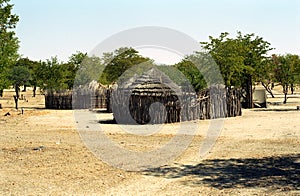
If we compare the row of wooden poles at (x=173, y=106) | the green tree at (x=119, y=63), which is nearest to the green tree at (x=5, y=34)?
the row of wooden poles at (x=173, y=106)

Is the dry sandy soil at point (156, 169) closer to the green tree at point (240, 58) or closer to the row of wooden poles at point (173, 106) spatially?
the row of wooden poles at point (173, 106)

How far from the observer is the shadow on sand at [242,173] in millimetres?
8898

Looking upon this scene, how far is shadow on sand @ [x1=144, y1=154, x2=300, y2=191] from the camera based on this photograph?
8.90 metres

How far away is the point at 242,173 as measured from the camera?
995 centimetres

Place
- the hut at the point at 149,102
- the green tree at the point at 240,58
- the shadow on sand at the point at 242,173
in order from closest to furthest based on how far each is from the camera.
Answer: the shadow on sand at the point at 242,173, the hut at the point at 149,102, the green tree at the point at 240,58

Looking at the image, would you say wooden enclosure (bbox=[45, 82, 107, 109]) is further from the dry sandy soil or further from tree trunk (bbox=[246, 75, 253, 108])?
the dry sandy soil

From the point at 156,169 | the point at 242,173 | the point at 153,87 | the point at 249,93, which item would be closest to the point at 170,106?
the point at 153,87

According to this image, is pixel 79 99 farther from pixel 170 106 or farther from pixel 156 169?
pixel 156 169

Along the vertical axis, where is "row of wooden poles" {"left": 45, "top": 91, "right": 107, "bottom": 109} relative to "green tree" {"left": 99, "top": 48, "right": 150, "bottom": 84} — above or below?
below

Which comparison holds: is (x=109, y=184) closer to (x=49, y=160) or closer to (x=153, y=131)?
(x=49, y=160)

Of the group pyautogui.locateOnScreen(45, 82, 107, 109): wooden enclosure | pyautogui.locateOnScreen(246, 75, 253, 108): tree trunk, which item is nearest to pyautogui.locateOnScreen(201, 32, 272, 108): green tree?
pyautogui.locateOnScreen(246, 75, 253, 108): tree trunk

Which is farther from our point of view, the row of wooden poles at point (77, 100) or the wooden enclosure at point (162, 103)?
the row of wooden poles at point (77, 100)

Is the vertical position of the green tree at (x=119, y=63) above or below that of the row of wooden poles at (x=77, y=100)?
Result: above

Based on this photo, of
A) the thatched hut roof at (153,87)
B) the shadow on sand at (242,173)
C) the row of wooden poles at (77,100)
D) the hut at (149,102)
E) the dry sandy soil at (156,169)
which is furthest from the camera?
the row of wooden poles at (77,100)
